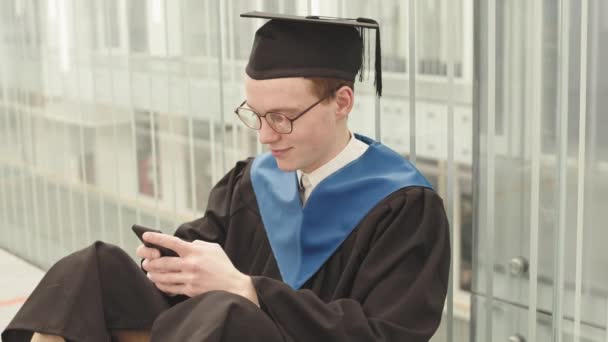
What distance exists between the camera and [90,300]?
2547mm

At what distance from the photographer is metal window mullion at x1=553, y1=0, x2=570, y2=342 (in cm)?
243

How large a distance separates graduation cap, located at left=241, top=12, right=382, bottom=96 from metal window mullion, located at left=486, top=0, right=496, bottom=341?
1.18 ft

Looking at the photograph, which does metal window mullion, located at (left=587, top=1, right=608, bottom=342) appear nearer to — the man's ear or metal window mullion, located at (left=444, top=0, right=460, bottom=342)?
metal window mullion, located at (left=444, top=0, right=460, bottom=342)

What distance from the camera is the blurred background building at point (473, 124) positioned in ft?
8.11

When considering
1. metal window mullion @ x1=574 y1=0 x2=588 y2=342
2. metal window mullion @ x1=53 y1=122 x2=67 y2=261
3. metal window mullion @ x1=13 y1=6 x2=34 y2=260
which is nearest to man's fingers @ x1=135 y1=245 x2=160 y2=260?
metal window mullion @ x1=574 y1=0 x2=588 y2=342

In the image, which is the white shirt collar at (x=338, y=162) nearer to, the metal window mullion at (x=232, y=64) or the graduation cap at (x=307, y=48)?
the graduation cap at (x=307, y=48)

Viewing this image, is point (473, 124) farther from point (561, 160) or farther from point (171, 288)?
point (171, 288)

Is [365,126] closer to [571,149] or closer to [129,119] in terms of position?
[571,149]

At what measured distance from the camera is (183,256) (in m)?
2.41

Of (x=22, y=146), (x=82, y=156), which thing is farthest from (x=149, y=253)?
(x=22, y=146)

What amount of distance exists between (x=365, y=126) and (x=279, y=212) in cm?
53

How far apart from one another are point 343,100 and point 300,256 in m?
0.45

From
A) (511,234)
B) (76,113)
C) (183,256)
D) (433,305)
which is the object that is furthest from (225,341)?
(76,113)

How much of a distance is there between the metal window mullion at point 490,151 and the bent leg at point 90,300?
0.94 meters
